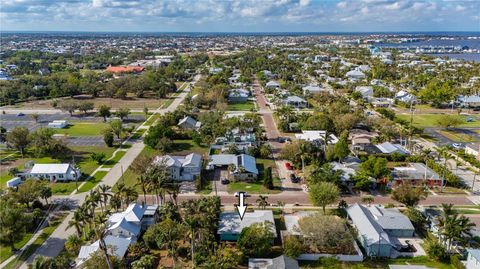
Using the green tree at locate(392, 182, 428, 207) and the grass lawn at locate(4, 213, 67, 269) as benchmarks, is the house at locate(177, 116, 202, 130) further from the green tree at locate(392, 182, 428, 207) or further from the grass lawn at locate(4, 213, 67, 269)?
the green tree at locate(392, 182, 428, 207)

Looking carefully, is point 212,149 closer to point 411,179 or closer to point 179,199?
point 179,199

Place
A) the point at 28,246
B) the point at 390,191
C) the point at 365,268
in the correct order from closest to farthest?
1. the point at 365,268
2. the point at 28,246
3. the point at 390,191

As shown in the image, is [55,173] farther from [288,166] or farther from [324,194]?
[324,194]

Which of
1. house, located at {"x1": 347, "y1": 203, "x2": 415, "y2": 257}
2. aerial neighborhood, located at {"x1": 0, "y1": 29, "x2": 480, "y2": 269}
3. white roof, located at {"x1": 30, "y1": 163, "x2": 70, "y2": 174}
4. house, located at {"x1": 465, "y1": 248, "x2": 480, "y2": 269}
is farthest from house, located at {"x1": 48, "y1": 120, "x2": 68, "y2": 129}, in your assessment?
house, located at {"x1": 465, "y1": 248, "x2": 480, "y2": 269}

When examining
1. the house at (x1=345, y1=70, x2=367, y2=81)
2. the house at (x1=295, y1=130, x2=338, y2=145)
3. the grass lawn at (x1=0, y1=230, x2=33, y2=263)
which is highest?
the house at (x1=345, y1=70, x2=367, y2=81)

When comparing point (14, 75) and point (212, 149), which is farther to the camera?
point (14, 75)

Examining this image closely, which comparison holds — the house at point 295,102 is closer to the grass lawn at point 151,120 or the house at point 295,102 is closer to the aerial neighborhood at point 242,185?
the aerial neighborhood at point 242,185

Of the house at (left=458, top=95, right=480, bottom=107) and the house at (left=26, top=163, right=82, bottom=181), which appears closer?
the house at (left=26, top=163, right=82, bottom=181)

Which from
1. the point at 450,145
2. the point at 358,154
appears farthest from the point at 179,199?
the point at 450,145
